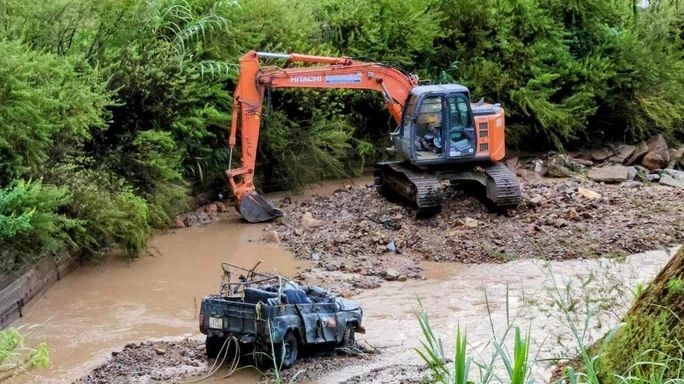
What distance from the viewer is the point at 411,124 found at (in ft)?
45.9

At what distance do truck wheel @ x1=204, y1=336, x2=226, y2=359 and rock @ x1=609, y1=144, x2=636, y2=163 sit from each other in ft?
43.1

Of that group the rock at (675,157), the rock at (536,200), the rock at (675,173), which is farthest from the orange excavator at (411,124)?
the rock at (675,157)

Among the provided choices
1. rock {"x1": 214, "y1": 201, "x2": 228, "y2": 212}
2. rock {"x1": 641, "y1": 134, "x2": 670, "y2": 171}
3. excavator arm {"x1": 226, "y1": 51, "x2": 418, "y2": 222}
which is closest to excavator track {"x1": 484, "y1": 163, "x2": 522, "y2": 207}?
excavator arm {"x1": 226, "y1": 51, "x2": 418, "y2": 222}

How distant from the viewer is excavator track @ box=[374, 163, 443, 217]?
13.5m

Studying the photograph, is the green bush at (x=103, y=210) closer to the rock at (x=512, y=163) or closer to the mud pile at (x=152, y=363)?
the mud pile at (x=152, y=363)

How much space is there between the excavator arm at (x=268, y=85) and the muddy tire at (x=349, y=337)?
5.92m

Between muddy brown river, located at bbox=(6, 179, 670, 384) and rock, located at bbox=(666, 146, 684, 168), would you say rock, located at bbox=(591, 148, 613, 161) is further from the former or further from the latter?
muddy brown river, located at bbox=(6, 179, 670, 384)

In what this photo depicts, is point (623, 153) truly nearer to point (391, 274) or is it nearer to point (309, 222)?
point (309, 222)

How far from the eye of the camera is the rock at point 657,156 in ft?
62.6

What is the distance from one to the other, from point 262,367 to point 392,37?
11203 millimetres

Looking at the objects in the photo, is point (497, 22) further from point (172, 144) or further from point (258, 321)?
point (258, 321)

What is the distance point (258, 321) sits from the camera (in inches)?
304

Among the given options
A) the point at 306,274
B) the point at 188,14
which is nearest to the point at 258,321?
the point at 306,274

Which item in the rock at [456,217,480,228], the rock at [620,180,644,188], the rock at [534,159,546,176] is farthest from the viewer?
the rock at [534,159,546,176]
